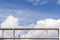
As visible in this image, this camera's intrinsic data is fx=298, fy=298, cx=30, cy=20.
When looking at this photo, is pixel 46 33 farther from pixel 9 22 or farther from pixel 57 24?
pixel 9 22

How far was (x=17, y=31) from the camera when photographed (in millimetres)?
5648

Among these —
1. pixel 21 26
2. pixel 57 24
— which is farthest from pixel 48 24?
pixel 21 26

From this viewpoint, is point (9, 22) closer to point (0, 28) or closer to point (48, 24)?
point (0, 28)

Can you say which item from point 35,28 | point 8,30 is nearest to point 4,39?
point 8,30

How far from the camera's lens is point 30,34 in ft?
18.6

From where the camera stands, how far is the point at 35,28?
5.65 metres

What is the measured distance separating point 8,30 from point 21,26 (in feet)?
0.85

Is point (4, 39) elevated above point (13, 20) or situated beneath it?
situated beneath

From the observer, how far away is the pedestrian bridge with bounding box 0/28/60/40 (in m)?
5.63

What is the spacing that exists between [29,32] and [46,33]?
1.07 ft

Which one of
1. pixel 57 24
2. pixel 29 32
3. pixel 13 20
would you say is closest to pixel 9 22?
pixel 13 20

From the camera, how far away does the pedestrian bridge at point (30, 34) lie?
18.5 ft

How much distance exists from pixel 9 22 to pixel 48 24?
76cm

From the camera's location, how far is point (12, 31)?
18.6ft
